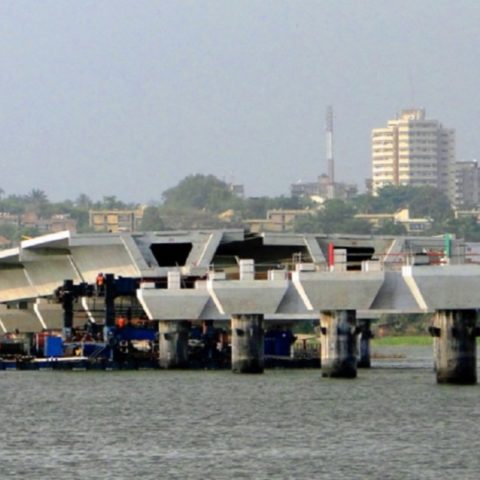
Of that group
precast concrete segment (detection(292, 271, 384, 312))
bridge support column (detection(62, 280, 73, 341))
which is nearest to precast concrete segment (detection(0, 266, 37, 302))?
bridge support column (detection(62, 280, 73, 341))

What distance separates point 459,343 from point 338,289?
6.46 meters

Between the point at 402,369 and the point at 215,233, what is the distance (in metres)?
12.2

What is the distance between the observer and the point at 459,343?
274 ft

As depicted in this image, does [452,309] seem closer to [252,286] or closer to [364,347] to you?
[252,286]

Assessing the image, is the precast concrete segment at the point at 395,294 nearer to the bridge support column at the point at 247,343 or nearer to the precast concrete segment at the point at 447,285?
the precast concrete segment at the point at 447,285

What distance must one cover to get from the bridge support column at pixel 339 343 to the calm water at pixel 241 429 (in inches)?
30.6

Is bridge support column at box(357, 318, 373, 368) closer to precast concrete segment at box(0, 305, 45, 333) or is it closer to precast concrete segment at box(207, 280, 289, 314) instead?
precast concrete segment at box(207, 280, 289, 314)

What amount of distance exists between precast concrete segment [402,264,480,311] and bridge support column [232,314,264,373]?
15.9 m

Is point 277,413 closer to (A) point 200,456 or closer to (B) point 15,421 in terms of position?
(B) point 15,421

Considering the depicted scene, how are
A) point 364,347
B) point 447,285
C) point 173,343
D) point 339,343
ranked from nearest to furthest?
point 447,285
point 339,343
point 173,343
point 364,347

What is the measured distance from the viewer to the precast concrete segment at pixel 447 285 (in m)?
82.2

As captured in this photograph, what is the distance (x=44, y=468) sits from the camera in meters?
55.8

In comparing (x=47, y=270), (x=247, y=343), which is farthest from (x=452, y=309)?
(x=47, y=270)

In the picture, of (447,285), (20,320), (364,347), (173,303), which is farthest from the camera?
(20,320)
